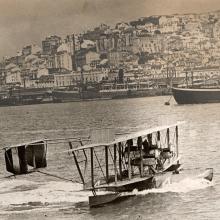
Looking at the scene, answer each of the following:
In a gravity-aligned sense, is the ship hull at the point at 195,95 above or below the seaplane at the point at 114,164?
below

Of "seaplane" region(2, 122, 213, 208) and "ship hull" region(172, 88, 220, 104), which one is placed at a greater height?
"seaplane" region(2, 122, 213, 208)

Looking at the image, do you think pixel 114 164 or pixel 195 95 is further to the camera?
pixel 195 95

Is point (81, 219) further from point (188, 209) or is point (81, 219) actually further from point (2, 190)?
point (2, 190)

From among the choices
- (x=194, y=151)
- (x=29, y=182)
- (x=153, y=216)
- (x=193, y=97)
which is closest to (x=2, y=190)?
(x=29, y=182)

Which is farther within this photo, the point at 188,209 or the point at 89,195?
the point at 89,195

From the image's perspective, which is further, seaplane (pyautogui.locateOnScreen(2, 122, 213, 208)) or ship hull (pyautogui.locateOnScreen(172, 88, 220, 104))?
ship hull (pyautogui.locateOnScreen(172, 88, 220, 104))

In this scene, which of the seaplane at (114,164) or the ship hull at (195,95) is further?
the ship hull at (195,95)

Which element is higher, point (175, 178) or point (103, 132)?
point (103, 132)

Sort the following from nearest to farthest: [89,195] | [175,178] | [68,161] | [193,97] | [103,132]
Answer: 1. [103,132]
2. [89,195]
3. [175,178]
4. [68,161]
5. [193,97]
